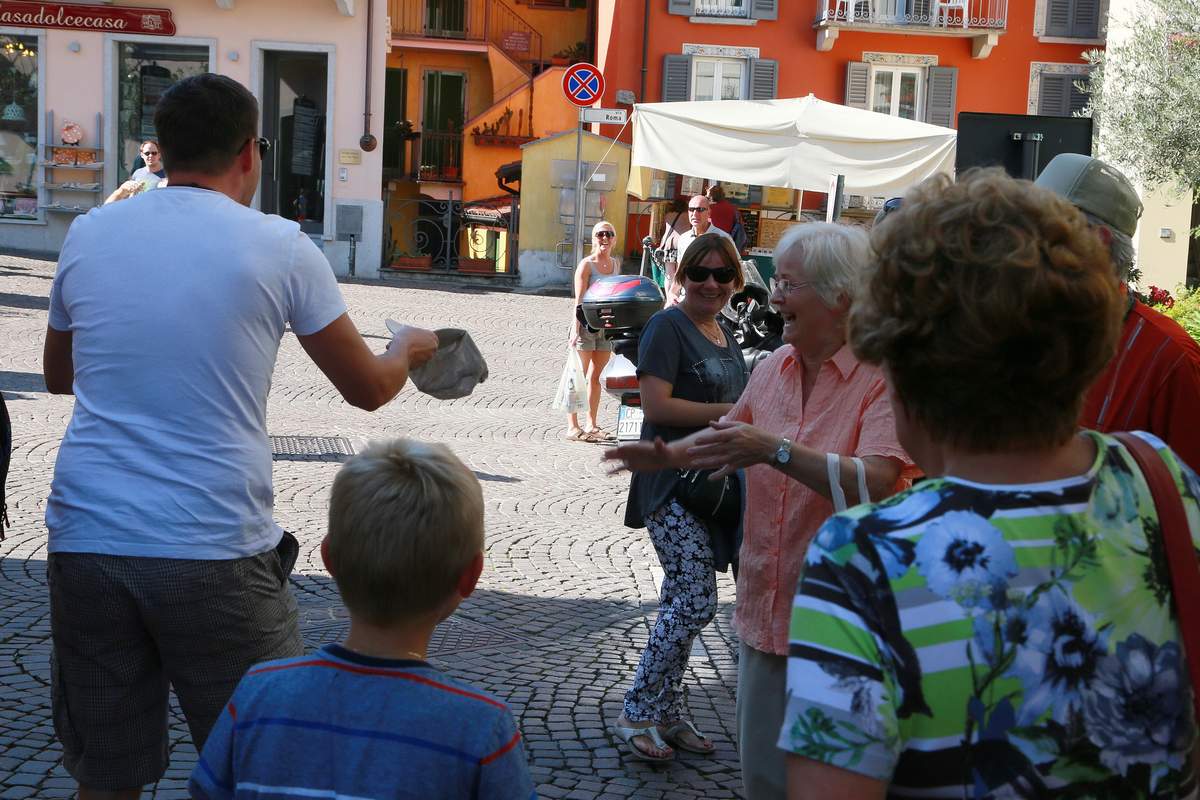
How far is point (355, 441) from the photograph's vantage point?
1060 centimetres

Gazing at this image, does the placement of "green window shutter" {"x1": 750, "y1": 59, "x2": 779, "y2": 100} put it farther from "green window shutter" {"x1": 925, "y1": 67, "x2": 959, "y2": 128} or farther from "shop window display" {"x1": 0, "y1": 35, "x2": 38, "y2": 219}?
"shop window display" {"x1": 0, "y1": 35, "x2": 38, "y2": 219}

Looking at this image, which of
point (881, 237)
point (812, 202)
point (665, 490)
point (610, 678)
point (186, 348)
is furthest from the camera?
point (812, 202)

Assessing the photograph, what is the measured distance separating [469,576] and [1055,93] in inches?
1300

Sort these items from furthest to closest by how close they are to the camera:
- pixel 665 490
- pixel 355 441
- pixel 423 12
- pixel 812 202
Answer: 1. pixel 423 12
2. pixel 812 202
3. pixel 355 441
4. pixel 665 490

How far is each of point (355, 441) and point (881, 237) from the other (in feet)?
30.0

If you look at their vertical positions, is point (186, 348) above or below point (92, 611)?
above

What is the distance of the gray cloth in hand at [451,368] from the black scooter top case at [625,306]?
14.8ft

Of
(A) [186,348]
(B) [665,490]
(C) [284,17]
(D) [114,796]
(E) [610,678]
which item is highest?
(C) [284,17]

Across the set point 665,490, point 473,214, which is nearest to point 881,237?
point 665,490

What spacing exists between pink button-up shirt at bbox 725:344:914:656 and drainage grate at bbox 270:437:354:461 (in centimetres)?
668

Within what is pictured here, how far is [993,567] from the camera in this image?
155 cm

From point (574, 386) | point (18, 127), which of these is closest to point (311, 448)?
point (574, 386)

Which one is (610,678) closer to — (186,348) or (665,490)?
(665,490)

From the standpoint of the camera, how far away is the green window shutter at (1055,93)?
3259cm
